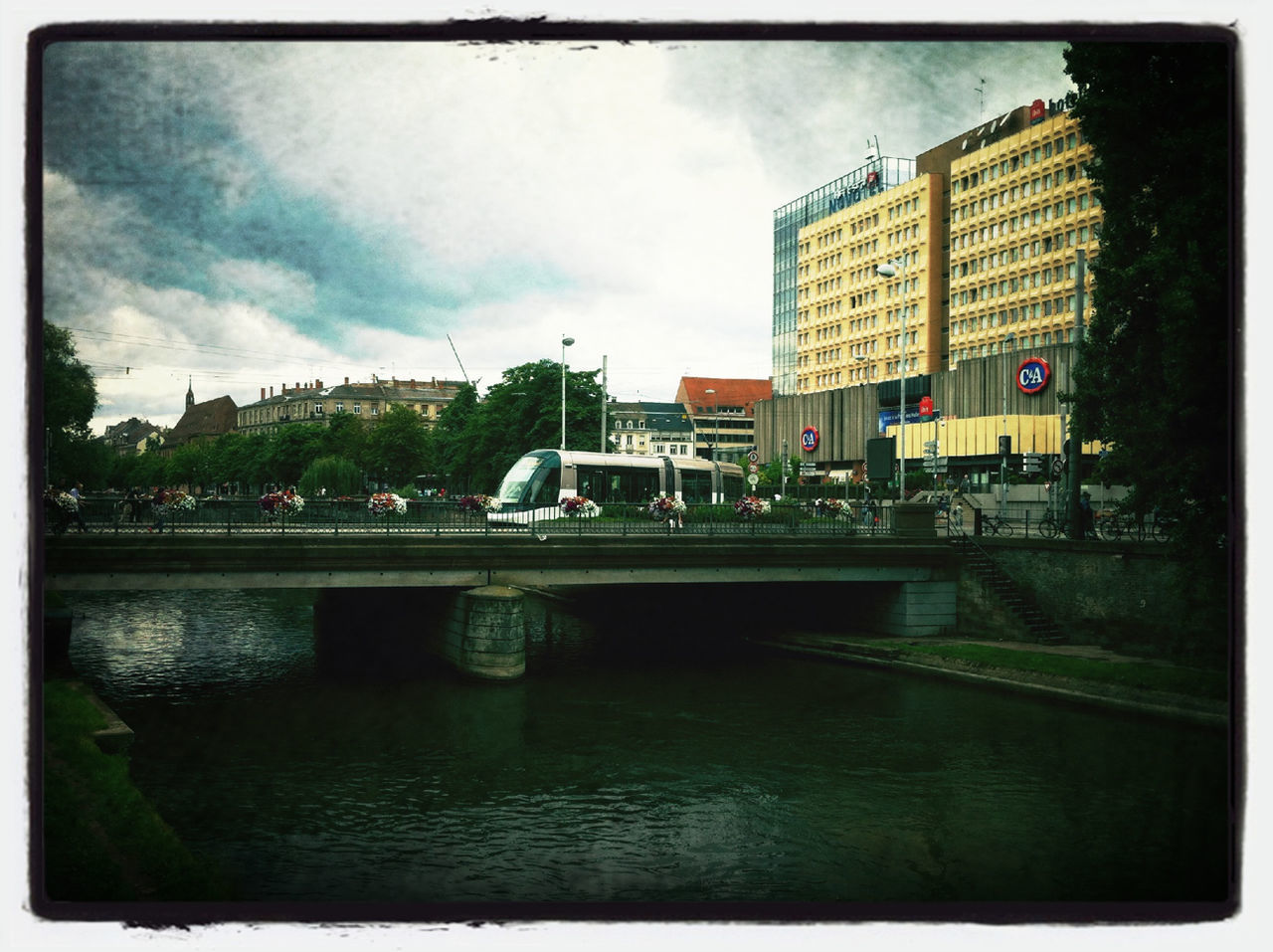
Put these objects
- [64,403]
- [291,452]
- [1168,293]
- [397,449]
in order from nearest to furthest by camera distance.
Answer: [64,403]
[1168,293]
[291,452]
[397,449]

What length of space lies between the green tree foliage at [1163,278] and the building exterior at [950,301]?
33.3 metres

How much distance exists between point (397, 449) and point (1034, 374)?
1763 inches

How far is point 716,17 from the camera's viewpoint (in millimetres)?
7188

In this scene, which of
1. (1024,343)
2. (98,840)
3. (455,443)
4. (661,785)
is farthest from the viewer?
(1024,343)

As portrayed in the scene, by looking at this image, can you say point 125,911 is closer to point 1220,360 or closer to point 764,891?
point 764,891

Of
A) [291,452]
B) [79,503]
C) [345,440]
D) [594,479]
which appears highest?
[345,440]

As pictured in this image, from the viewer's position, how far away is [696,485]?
4584cm

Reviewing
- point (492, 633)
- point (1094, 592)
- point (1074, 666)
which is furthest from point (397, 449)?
point (1074, 666)

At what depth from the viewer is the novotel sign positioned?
106 meters

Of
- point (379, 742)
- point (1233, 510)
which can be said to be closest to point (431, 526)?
point (379, 742)

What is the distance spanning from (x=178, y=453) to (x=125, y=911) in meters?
18.9

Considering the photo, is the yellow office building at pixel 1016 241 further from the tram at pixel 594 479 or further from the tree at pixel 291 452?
the tree at pixel 291 452

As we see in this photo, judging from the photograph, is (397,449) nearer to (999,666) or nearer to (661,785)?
(999,666)

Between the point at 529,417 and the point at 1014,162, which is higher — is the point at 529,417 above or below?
below
